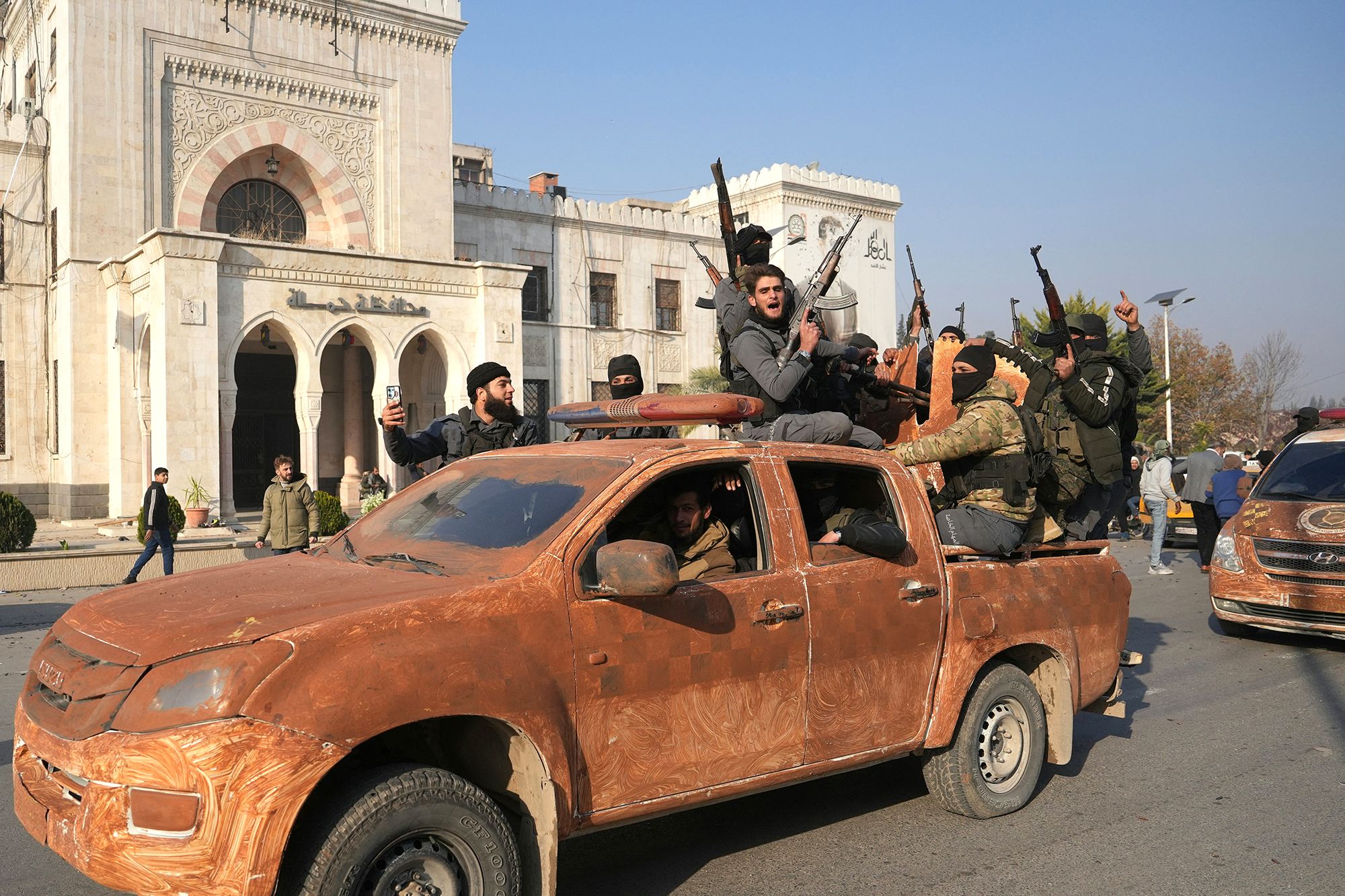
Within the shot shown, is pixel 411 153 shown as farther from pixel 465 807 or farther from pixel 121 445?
pixel 465 807

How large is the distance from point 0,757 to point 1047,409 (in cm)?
746

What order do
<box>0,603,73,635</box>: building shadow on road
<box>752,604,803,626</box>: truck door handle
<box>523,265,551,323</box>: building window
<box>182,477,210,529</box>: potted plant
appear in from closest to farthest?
<box>752,604,803,626</box>: truck door handle → <box>0,603,73,635</box>: building shadow on road → <box>182,477,210,529</box>: potted plant → <box>523,265,551,323</box>: building window

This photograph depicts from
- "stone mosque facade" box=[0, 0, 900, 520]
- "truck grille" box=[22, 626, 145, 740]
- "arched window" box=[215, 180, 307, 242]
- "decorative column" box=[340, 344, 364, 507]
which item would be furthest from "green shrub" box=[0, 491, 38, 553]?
"truck grille" box=[22, 626, 145, 740]

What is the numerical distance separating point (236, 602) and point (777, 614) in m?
1.98

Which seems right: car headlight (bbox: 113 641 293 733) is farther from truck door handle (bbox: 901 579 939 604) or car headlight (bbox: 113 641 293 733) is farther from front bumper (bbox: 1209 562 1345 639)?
front bumper (bbox: 1209 562 1345 639)

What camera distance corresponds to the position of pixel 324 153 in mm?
27484

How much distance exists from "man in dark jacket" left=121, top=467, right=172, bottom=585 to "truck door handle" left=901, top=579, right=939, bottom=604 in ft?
41.4

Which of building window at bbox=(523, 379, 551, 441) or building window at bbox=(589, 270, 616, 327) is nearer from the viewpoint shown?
building window at bbox=(523, 379, 551, 441)

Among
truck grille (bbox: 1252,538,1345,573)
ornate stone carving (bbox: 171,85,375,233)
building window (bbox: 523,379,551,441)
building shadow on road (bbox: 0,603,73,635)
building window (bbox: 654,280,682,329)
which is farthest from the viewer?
building window (bbox: 654,280,682,329)

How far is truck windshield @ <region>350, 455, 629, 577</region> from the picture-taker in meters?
3.93

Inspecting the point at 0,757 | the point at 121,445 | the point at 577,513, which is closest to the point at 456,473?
the point at 577,513

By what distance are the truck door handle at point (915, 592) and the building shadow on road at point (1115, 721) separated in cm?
166

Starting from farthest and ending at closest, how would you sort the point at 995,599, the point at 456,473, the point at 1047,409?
the point at 1047,409
the point at 995,599
the point at 456,473

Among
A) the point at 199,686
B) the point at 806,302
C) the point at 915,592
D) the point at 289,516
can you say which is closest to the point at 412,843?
the point at 199,686
